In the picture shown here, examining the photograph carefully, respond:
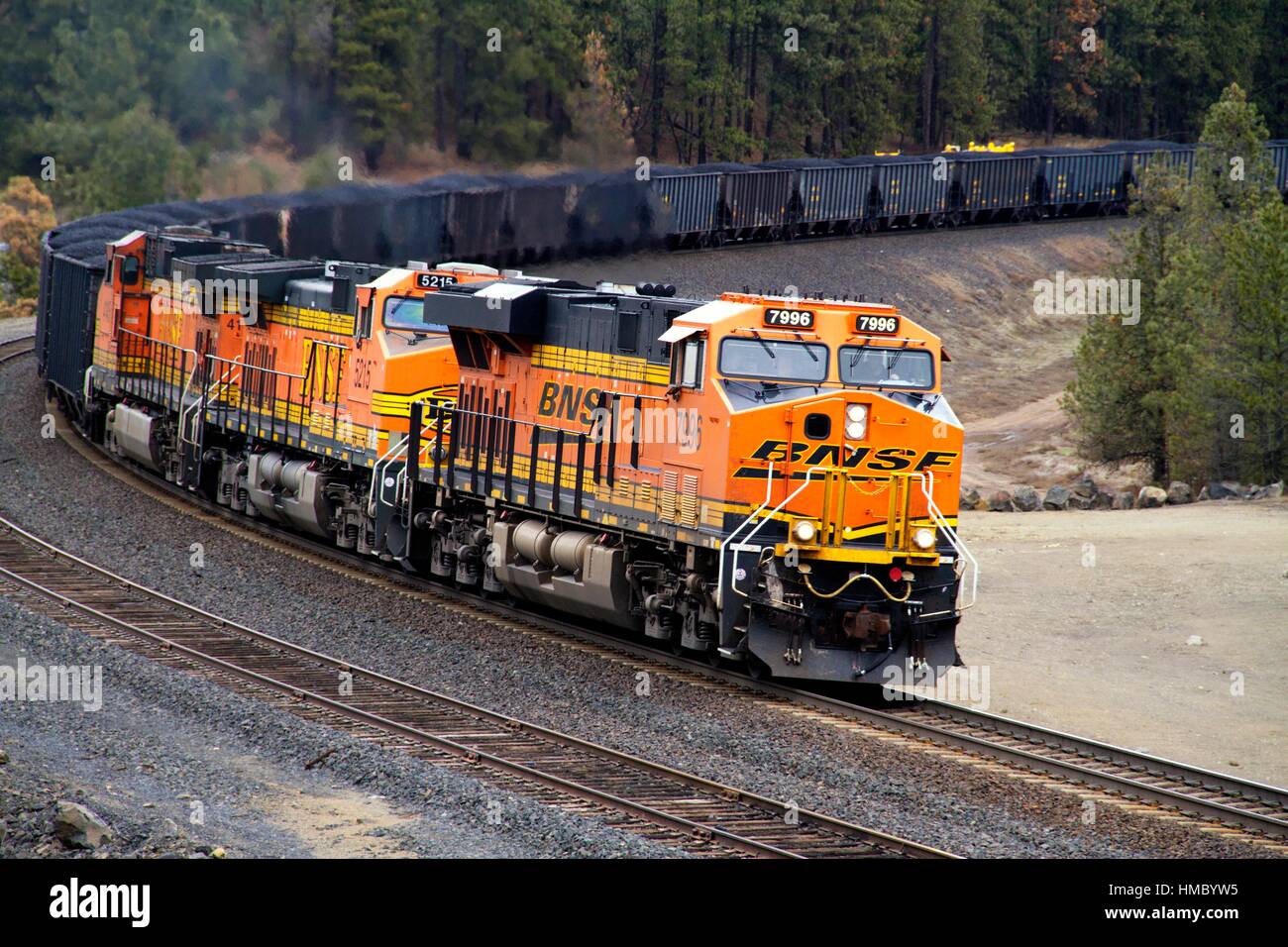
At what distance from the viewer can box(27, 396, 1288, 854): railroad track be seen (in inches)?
439

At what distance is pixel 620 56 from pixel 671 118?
142 inches

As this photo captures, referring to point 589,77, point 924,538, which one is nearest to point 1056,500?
point 924,538

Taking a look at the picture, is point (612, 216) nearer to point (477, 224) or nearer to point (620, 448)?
point (477, 224)

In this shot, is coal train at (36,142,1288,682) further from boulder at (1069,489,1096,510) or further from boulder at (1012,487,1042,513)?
boulder at (1069,489,1096,510)

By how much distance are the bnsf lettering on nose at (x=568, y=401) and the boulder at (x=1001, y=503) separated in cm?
1379

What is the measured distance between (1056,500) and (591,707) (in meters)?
16.9

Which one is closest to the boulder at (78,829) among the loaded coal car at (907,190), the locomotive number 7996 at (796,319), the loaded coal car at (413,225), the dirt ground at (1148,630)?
the locomotive number 7996 at (796,319)

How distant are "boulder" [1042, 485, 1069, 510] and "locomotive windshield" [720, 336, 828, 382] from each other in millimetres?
15577

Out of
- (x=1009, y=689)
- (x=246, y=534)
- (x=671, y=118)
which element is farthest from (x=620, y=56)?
(x=1009, y=689)

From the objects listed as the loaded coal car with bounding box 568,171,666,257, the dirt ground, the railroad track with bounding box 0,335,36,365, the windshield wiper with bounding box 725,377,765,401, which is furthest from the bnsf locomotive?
the loaded coal car with bounding box 568,171,666,257

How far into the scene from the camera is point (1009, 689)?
15766 mm

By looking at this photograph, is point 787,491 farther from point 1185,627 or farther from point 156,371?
point 156,371

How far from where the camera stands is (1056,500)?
93.7 feet
